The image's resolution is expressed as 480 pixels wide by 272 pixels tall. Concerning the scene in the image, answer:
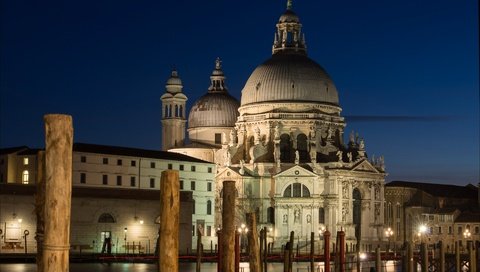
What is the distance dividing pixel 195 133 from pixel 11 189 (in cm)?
3753

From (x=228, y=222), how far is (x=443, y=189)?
74927 millimetres

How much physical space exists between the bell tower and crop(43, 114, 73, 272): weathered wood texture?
7229 cm

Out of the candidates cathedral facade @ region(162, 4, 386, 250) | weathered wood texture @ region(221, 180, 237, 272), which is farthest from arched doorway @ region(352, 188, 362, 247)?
weathered wood texture @ region(221, 180, 237, 272)

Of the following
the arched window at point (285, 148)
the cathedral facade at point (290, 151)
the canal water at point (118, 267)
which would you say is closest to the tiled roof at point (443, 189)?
the cathedral facade at point (290, 151)

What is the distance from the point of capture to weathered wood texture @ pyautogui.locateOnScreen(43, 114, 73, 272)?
604 inches

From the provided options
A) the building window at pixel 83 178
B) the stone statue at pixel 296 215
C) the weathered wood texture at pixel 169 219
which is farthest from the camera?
the stone statue at pixel 296 215

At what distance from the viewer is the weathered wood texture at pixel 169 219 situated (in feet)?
63.2

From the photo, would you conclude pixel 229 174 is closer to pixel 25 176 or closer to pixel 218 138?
pixel 218 138

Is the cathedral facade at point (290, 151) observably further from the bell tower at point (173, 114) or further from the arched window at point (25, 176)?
the arched window at point (25, 176)

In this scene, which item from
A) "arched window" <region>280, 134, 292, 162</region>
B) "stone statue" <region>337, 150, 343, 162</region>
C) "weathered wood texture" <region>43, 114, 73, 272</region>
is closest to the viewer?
"weathered wood texture" <region>43, 114, 73, 272</region>

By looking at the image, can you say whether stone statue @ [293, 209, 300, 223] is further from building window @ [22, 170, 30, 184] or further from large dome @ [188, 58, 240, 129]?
building window @ [22, 170, 30, 184]

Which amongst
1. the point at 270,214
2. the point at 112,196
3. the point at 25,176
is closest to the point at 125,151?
the point at 25,176

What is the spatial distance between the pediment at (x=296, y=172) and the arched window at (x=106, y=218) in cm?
2253

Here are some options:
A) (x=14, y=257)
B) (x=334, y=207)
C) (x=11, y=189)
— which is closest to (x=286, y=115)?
(x=334, y=207)
